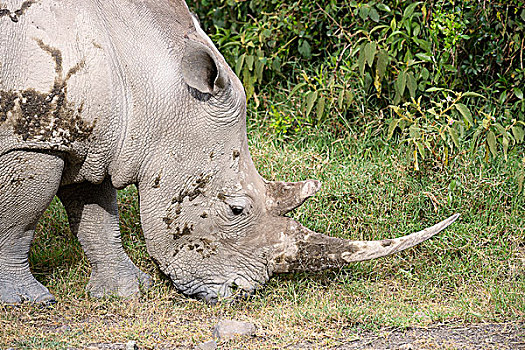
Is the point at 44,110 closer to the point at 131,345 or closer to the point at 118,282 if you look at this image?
the point at 131,345

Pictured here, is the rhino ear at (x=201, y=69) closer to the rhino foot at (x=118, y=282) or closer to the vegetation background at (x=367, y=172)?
the vegetation background at (x=367, y=172)

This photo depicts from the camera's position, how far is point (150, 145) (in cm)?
435

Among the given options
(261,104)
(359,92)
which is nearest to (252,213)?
(359,92)

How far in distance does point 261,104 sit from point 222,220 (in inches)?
118

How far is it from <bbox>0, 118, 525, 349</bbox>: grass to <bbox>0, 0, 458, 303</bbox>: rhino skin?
0.26 m

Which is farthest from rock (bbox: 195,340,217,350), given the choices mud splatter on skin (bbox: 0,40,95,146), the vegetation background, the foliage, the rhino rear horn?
the foliage

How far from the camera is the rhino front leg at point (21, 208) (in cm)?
416

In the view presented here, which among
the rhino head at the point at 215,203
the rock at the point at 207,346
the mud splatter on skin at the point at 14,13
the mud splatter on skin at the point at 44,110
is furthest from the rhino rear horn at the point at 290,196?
the mud splatter on skin at the point at 14,13

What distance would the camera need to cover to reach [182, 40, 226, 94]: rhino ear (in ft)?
13.8

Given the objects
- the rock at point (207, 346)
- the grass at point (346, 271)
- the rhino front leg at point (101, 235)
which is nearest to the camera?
the rock at point (207, 346)

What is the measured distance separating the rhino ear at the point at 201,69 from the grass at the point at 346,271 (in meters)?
1.33

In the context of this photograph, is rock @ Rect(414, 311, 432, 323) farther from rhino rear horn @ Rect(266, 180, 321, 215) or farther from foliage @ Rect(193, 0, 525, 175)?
foliage @ Rect(193, 0, 525, 175)

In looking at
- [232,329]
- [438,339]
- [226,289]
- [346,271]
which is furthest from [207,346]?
[346,271]

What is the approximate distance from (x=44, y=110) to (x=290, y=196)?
4.81ft
